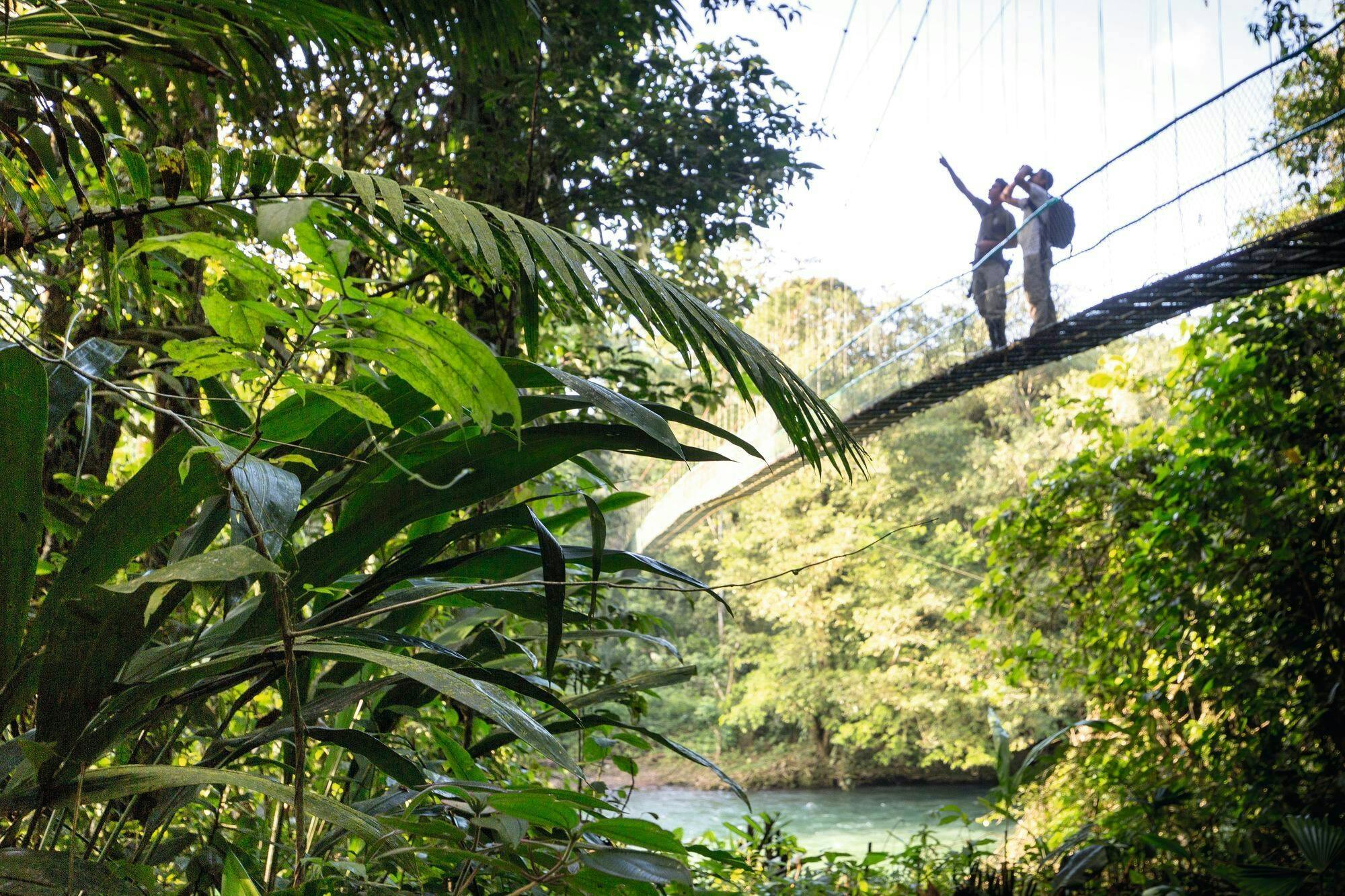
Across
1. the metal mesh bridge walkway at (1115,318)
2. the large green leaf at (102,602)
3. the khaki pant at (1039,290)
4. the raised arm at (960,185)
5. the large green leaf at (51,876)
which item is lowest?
the large green leaf at (51,876)

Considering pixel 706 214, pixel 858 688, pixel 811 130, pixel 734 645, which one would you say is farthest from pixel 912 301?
pixel 734 645

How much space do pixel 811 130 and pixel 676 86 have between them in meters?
0.58

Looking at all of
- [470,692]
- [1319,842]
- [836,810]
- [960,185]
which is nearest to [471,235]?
[470,692]

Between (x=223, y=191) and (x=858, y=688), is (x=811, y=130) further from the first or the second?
(x=858, y=688)

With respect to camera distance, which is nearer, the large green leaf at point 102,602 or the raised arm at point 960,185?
the large green leaf at point 102,602

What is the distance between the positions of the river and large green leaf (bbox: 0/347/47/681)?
28.5ft

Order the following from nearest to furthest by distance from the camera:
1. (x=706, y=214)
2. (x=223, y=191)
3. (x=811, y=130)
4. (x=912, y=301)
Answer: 1. (x=223, y=191)
2. (x=706, y=214)
3. (x=811, y=130)
4. (x=912, y=301)

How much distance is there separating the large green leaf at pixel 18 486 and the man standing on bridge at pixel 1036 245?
15.8 feet

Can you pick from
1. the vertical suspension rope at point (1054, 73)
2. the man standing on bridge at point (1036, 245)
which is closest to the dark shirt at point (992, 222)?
the man standing on bridge at point (1036, 245)

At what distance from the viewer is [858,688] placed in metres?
12.5

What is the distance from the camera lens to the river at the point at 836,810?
30.7 feet

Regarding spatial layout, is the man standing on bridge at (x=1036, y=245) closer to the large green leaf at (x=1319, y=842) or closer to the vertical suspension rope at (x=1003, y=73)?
the large green leaf at (x=1319, y=842)

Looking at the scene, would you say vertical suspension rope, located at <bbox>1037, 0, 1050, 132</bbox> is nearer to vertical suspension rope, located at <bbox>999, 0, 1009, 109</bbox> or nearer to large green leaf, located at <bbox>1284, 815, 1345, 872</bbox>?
vertical suspension rope, located at <bbox>999, 0, 1009, 109</bbox>

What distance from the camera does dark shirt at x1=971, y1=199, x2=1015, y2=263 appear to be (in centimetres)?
578
